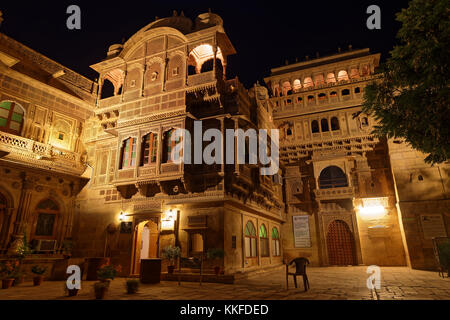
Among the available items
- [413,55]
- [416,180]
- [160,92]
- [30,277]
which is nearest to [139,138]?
[160,92]

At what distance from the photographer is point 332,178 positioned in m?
21.9

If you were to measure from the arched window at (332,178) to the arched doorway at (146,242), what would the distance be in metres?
13.0

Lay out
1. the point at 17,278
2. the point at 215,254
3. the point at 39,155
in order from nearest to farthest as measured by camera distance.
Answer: the point at 17,278
the point at 215,254
the point at 39,155

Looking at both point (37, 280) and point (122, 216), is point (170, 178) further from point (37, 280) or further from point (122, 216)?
point (37, 280)

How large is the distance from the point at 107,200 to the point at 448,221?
63.6 feet

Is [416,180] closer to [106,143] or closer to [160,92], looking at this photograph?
[160,92]

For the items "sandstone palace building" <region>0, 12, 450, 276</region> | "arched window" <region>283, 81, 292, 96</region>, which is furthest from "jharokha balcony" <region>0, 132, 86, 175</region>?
"arched window" <region>283, 81, 292, 96</region>

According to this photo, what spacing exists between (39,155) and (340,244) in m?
19.9

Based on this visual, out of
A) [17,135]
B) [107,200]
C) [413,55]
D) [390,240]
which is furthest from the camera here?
[390,240]

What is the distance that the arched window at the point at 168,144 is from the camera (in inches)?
556

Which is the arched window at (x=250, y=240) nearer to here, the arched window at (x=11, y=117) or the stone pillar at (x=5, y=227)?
the stone pillar at (x=5, y=227)

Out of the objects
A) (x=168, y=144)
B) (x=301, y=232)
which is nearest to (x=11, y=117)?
(x=168, y=144)

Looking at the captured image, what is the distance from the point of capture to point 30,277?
42.6 feet
